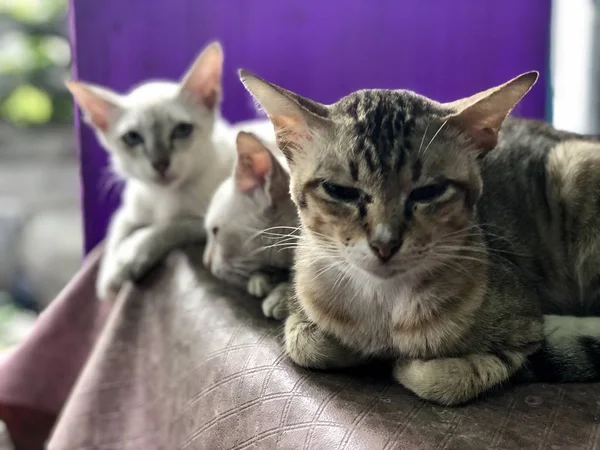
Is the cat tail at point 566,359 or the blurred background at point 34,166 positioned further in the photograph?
the blurred background at point 34,166

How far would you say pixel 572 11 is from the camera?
174cm

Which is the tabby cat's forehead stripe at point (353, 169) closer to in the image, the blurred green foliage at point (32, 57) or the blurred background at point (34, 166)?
the blurred background at point (34, 166)

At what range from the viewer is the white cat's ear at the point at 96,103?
165 cm

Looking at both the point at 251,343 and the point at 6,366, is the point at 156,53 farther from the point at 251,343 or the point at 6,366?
the point at 251,343

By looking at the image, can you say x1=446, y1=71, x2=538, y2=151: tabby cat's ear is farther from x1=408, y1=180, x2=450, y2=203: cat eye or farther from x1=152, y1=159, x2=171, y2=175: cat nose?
x1=152, y1=159, x2=171, y2=175: cat nose

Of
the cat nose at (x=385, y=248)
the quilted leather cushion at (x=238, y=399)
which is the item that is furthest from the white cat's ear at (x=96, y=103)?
the cat nose at (x=385, y=248)

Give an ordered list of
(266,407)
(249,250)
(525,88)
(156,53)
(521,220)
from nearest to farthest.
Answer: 1. (525,88)
2. (266,407)
3. (521,220)
4. (249,250)
5. (156,53)

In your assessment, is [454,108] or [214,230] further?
[214,230]

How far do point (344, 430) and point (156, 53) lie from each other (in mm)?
1545

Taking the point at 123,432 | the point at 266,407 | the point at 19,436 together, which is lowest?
the point at 19,436

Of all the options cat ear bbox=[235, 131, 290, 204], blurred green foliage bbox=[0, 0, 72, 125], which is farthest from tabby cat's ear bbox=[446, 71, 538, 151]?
blurred green foliage bbox=[0, 0, 72, 125]

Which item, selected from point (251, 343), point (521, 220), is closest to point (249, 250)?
point (251, 343)

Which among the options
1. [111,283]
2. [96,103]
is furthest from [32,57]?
[111,283]

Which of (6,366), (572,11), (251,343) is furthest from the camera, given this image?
(572,11)
